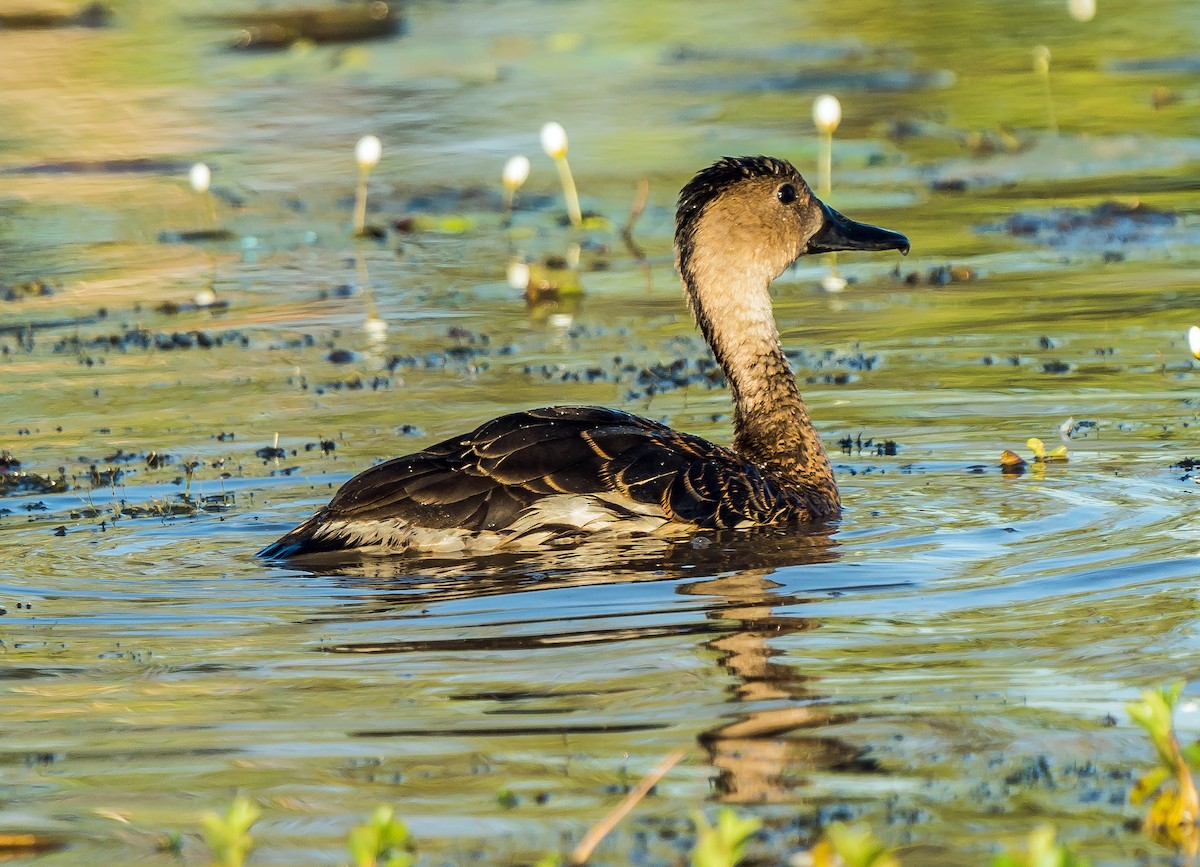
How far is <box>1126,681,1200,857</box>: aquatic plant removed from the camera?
162 inches

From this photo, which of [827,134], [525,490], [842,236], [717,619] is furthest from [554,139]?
[717,619]

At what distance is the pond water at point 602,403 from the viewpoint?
4969 millimetres

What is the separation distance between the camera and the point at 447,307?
1260 cm

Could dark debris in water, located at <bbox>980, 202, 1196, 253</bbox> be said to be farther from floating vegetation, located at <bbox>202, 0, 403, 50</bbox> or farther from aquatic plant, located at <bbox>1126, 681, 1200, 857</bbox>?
floating vegetation, located at <bbox>202, 0, 403, 50</bbox>

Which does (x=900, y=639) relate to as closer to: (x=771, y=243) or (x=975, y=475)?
(x=975, y=475)

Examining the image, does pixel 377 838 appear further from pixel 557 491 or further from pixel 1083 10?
pixel 1083 10

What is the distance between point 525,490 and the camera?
753cm

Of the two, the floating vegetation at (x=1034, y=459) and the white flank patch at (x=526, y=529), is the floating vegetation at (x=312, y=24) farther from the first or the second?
the white flank patch at (x=526, y=529)

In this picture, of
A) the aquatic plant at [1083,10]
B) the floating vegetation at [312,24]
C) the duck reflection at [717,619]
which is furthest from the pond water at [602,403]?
the floating vegetation at [312,24]

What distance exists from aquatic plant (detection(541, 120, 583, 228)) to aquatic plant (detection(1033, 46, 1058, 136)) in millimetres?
4200

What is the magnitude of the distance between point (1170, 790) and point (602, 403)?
5.78 metres

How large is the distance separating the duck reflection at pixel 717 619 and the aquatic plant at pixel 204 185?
7.64 meters

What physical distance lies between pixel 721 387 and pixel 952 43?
38.8 feet

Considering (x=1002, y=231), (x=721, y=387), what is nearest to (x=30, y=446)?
(x=721, y=387)
